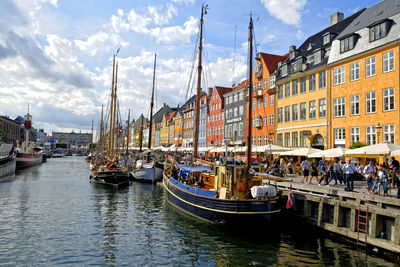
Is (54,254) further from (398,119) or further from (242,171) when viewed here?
(398,119)

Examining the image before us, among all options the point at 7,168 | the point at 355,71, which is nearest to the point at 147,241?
the point at 355,71

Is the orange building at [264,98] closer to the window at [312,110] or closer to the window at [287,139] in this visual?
the window at [287,139]

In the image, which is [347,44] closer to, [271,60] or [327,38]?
[327,38]

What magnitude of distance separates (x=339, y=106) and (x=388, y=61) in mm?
6749

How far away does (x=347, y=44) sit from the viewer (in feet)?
110

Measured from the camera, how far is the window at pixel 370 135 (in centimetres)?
2998

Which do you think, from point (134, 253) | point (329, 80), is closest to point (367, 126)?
point (329, 80)

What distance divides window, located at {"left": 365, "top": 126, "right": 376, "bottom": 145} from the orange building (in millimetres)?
16543

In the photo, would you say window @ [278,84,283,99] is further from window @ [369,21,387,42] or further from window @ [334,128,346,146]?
window @ [369,21,387,42]

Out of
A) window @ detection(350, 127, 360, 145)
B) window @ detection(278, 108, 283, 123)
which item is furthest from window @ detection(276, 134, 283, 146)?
window @ detection(350, 127, 360, 145)

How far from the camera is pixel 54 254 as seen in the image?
13.6m

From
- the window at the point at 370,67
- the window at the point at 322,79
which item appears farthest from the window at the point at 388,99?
the window at the point at 322,79

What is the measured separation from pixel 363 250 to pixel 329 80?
81.5 ft

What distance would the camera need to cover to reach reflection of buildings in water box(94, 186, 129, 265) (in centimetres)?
1430
